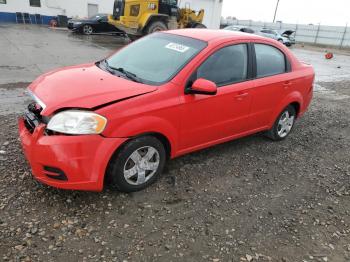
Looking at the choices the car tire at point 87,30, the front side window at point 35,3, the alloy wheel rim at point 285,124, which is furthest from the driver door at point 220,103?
the front side window at point 35,3

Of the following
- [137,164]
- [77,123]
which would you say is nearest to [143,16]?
[137,164]

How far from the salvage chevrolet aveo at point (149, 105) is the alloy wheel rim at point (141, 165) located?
11mm

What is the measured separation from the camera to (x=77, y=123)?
3.02 m

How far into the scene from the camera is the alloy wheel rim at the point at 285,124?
17.3 feet

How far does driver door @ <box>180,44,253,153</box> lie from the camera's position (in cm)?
379

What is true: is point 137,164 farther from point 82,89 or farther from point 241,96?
point 241,96

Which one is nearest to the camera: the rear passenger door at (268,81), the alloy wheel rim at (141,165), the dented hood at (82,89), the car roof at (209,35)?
the dented hood at (82,89)

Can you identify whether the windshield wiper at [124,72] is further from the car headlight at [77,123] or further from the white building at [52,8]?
the white building at [52,8]

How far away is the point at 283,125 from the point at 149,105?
282cm

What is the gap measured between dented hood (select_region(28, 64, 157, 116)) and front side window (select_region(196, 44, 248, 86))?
755 mm

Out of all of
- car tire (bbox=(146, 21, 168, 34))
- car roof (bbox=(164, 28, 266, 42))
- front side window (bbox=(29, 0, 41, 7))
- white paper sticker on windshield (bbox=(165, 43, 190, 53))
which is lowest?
front side window (bbox=(29, 0, 41, 7))

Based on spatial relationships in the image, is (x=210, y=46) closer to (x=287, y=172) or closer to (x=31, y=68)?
(x=287, y=172)

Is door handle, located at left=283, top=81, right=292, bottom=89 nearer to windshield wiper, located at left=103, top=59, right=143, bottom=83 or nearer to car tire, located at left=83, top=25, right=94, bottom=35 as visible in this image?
windshield wiper, located at left=103, top=59, right=143, bottom=83

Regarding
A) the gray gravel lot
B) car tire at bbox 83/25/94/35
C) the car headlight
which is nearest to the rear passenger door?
the gray gravel lot
